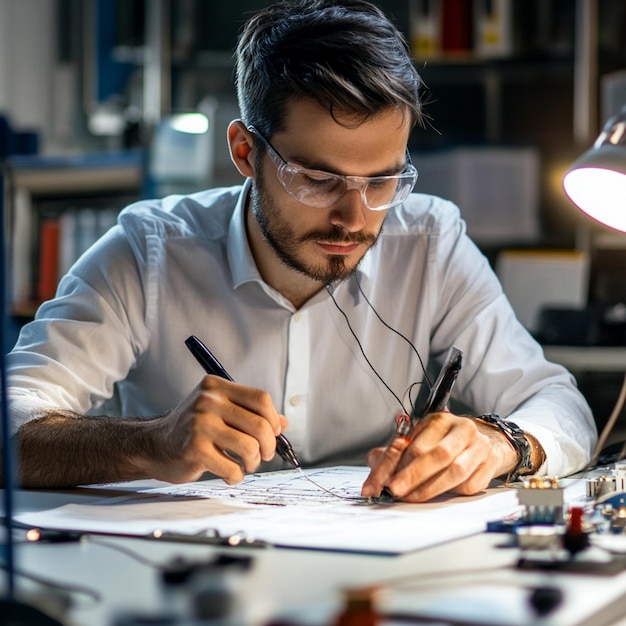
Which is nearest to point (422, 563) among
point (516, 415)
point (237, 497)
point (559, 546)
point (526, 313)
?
point (559, 546)

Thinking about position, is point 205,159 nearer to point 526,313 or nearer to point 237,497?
point 526,313

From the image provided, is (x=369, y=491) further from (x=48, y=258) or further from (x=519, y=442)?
(x=48, y=258)

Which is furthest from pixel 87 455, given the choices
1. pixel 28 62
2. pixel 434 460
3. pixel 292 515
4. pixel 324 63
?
pixel 28 62

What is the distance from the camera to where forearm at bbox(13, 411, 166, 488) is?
142 cm

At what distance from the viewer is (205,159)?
12.9 ft

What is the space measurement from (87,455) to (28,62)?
Result: 4.07 meters

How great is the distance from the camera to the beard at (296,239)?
1.66 meters

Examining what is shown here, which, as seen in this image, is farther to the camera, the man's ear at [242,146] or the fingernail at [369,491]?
the man's ear at [242,146]

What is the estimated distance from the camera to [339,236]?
1.65 metres

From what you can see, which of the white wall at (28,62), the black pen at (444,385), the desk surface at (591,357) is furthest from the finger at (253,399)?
the white wall at (28,62)

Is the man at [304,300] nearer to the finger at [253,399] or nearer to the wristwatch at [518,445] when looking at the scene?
the wristwatch at [518,445]

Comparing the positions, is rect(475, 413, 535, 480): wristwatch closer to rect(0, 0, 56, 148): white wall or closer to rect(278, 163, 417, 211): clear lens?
rect(278, 163, 417, 211): clear lens

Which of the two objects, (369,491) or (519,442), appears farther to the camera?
(519,442)

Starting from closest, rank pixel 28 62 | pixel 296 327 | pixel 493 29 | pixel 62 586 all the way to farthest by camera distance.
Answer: pixel 62 586 → pixel 296 327 → pixel 493 29 → pixel 28 62
